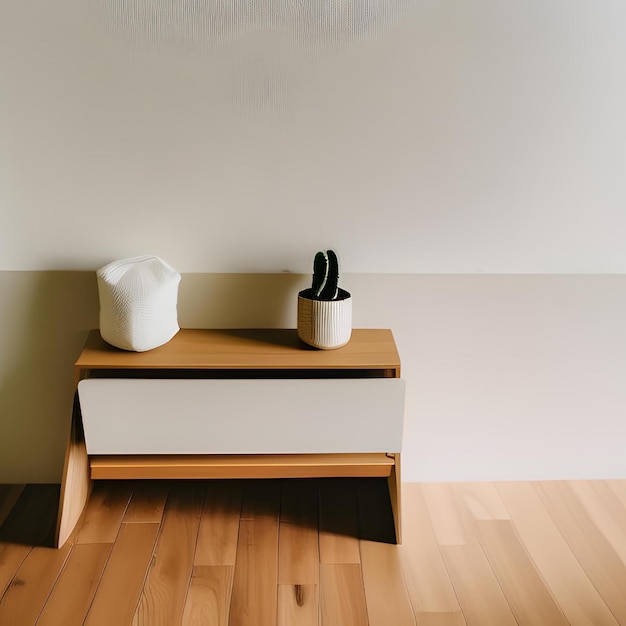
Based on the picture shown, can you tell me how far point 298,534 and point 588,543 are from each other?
0.77m

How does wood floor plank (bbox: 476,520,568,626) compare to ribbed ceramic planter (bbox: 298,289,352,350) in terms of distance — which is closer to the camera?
wood floor plank (bbox: 476,520,568,626)

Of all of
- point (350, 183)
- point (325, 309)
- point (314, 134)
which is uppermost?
point (314, 134)

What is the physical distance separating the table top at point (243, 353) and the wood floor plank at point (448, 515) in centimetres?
49

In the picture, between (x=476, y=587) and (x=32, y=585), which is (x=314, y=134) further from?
(x=32, y=585)

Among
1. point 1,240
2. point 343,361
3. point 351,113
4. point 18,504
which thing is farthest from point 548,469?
point 1,240

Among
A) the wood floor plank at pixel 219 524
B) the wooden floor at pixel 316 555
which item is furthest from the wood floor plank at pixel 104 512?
the wood floor plank at pixel 219 524

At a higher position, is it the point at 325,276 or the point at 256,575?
the point at 325,276

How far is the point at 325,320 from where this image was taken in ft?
5.49

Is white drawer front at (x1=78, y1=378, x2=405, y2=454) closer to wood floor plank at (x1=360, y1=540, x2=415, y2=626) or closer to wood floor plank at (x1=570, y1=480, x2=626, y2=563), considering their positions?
wood floor plank at (x1=360, y1=540, x2=415, y2=626)

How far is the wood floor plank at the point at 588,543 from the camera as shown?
1620 mm

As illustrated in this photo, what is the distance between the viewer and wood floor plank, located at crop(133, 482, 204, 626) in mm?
1525

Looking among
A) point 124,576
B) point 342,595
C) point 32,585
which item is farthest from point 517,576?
point 32,585

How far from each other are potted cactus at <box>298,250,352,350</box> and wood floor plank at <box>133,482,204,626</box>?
608 millimetres

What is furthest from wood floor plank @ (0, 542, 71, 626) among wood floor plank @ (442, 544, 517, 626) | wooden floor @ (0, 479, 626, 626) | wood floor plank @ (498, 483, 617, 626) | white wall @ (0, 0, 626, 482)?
wood floor plank @ (498, 483, 617, 626)
